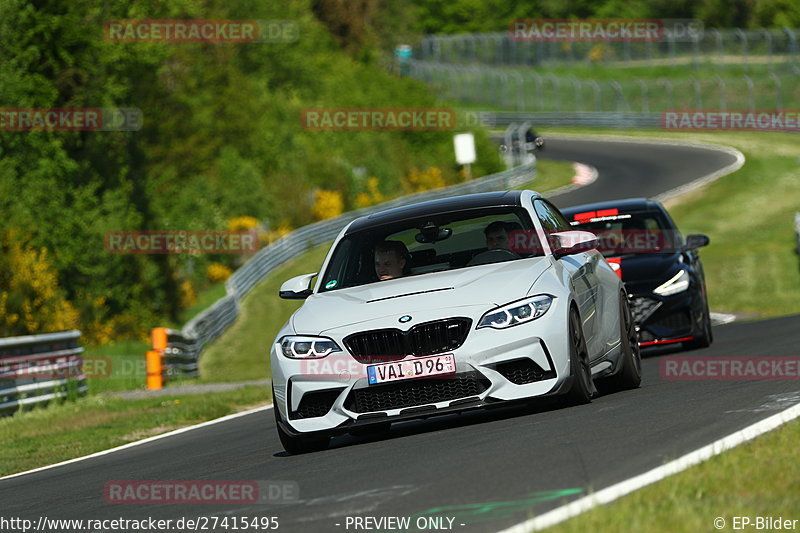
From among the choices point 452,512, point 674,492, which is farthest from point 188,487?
point 674,492

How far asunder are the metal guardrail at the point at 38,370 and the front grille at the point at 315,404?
1051 centimetres

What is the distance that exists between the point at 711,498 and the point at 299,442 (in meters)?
4.24

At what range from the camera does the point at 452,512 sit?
6039 millimetres

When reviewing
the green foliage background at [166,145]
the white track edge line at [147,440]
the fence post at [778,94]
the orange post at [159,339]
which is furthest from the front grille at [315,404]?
the fence post at [778,94]

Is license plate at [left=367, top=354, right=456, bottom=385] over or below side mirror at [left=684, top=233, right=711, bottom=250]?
over

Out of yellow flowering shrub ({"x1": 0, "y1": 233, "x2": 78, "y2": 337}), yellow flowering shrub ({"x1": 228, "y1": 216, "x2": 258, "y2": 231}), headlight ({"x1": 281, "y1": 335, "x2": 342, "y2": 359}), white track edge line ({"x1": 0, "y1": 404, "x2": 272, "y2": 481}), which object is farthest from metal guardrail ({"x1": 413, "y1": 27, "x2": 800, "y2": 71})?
headlight ({"x1": 281, "y1": 335, "x2": 342, "y2": 359})

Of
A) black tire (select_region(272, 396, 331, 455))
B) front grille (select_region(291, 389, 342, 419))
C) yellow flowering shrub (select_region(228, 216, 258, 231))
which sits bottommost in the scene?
yellow flowering shrub (select_region(228, 216, 258, 231))

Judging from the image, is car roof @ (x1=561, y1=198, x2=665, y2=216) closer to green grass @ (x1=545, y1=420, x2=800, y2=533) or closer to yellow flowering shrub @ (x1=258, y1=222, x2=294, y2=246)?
green grass @ (x1=545, y1=420, x2=800, y2=533)

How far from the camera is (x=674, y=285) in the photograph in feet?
50.9

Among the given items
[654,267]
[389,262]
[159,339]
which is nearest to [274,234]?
[159,339]

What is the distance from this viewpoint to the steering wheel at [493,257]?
984cm

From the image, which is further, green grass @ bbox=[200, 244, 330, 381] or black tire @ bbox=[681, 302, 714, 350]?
green grass @ bbox=[200, 244, 330, 381]

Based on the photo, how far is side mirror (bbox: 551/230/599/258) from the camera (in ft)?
32.1

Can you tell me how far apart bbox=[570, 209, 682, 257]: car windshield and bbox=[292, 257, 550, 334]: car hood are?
22.0 feet
